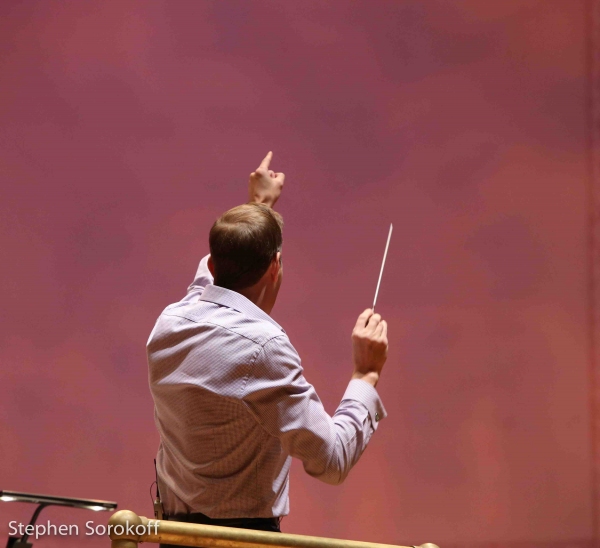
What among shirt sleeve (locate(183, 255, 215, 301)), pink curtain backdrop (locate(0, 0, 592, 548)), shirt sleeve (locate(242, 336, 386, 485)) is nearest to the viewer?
shirt sleeve (locate(242, 336, 386, 485))

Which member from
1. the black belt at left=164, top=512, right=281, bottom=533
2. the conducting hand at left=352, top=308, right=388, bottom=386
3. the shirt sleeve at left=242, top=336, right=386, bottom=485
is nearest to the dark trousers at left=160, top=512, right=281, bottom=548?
the black belt at left=164, top=512, right=281, bottom=533

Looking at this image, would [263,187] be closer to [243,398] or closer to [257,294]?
[257,294]

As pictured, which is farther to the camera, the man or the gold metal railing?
the man

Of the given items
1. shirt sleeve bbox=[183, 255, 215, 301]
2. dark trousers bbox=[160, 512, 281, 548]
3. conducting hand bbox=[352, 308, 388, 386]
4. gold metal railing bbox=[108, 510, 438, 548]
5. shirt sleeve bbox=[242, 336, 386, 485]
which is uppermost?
shirt sleeve bbox=[183, 255, 215, 301]

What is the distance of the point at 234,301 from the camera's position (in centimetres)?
138

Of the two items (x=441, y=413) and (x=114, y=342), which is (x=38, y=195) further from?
(x=441, y=413)

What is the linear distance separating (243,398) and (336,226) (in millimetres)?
2269

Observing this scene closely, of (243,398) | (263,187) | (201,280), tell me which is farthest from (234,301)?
(263,187)

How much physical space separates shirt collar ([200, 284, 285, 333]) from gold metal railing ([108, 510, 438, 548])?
0.37 metres

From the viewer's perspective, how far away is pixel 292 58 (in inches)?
137

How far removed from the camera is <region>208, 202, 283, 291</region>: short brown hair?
1.40 metres

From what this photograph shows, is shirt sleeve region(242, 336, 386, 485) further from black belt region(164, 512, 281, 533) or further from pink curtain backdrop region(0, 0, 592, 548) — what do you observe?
pink curtain backdrop region(0, 0, 592, 548)

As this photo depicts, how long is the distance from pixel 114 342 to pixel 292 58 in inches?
56.6

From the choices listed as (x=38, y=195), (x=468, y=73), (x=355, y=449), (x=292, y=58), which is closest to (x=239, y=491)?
(x=355, y=449)
